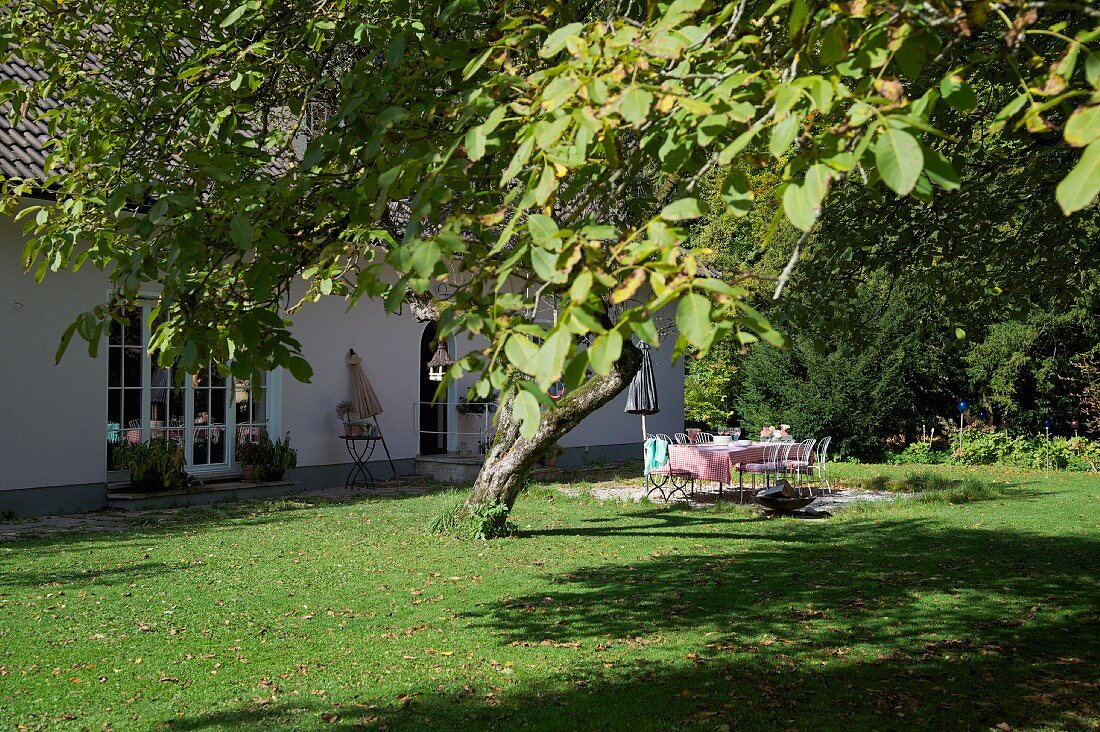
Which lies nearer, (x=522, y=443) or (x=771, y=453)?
(x=522, y=443)

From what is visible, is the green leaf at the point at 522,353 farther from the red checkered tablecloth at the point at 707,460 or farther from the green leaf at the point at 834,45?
the red checkered tablecloth at the point at 707,460

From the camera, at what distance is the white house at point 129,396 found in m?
11.2

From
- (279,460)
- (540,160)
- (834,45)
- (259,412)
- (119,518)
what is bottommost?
(119,518)

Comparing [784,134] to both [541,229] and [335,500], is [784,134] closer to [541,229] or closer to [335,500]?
[541,229]

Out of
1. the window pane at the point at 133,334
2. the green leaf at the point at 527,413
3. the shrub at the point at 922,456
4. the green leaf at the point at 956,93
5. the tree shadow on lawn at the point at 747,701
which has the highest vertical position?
the window pane at the point at 133,334

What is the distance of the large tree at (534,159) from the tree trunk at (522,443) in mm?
4293

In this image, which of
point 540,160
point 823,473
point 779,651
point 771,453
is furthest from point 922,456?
point 540,160

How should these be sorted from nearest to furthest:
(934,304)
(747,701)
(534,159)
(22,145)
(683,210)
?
(683,210)
(534,159)
(747,701)
(934,304)
(22,145)

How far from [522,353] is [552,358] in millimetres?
165

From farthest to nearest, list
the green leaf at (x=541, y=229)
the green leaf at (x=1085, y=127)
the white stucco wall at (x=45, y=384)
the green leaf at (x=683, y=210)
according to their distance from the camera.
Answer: the white stucco wall at (x=45, y=384) < the green leaf at (x=541, y=229) < the green leaf at (x=683, y=210) < the green leaf at (x=1085, y=127)

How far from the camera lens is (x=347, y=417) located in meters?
15.4

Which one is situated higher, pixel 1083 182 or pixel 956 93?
pixel 956 93

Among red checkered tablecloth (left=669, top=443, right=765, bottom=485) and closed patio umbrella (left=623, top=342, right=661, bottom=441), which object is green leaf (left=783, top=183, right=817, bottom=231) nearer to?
red checkered tablecloth (left=669, top=443, right=765, bottom=485)

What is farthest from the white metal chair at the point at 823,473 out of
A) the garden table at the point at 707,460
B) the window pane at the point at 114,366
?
the window pane at the point at 114,366
